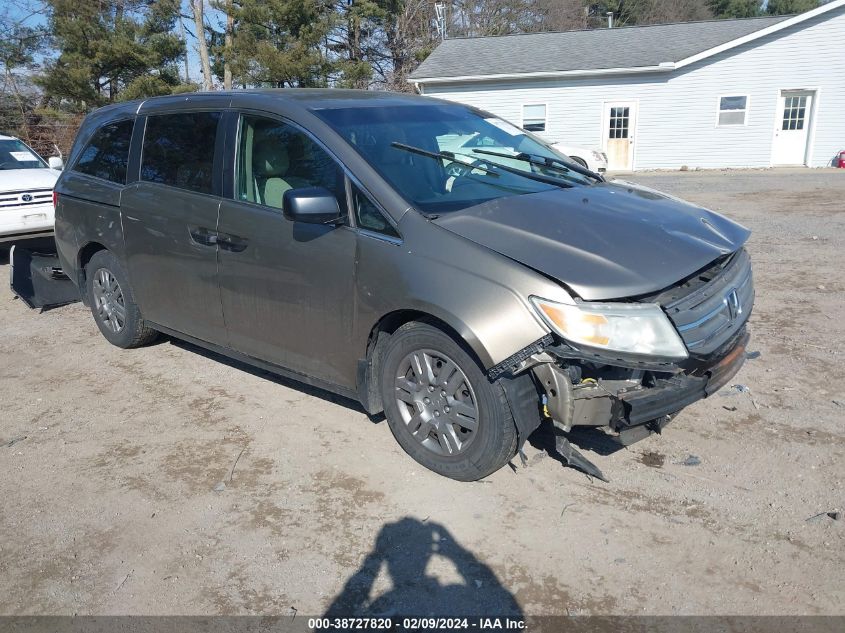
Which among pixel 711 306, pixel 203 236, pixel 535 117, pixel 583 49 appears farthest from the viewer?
pixel 583 49

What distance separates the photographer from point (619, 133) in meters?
23.8

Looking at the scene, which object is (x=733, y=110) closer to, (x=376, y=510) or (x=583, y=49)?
(x=583, y=49)

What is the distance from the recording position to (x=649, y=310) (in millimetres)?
3201

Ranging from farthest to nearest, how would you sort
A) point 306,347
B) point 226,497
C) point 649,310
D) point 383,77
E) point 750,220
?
point 383,77, point 750,220, point 306,347, point 226,497, point 649,310

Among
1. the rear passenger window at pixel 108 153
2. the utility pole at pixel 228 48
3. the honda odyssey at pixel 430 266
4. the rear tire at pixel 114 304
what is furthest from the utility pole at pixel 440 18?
the honda odyssey at pixel 430 266

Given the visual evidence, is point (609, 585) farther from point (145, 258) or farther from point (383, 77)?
point (383, 77)

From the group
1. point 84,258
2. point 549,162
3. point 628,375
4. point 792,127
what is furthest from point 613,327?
point 792,127

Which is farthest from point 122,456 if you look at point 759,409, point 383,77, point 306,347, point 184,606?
point 383,77

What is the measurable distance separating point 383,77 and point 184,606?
35.1 metres

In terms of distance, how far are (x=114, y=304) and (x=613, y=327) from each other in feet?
13.9

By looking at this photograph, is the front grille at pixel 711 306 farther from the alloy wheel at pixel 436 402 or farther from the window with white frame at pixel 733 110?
the window with white frame at pixel 733 110

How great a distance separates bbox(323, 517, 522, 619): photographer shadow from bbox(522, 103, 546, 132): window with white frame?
22.5m

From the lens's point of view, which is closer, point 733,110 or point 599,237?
point 599,237

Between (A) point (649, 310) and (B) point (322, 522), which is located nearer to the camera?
(A) point (649, 310)
